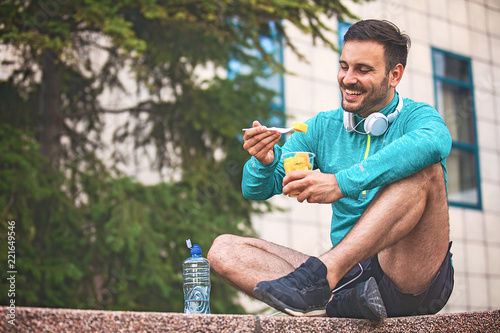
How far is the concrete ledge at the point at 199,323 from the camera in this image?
6.13 feet

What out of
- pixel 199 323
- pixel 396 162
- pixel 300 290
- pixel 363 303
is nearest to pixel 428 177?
pixel 396 162

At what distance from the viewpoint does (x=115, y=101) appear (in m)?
7.30

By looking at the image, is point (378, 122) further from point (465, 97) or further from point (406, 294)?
point (465, 97)

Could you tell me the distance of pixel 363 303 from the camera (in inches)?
94.0

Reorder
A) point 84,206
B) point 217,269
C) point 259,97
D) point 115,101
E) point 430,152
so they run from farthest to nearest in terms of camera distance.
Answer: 1. point 115,101
2. point 259,97
3. point 84,206
4. point 217,269
5. point 430,152

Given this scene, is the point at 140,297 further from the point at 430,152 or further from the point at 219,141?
the point at 430,152

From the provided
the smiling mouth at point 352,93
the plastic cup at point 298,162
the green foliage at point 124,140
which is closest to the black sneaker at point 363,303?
A: the plastic cup at point 298,162

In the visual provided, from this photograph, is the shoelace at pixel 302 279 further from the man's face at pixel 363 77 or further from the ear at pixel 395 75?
the ear at pixel 395 75

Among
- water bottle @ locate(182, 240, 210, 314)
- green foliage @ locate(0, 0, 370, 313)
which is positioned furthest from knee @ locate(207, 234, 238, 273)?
green foliage @ locate(0, 0, 370, 313)

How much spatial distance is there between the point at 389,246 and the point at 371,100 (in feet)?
2.40

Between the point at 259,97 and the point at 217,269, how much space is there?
4.14 metres

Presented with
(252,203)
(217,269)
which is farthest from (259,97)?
(217,269)

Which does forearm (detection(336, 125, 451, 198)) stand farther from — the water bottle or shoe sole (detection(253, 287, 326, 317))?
the water bottle

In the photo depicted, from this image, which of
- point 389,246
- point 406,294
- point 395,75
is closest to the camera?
point 389,246
